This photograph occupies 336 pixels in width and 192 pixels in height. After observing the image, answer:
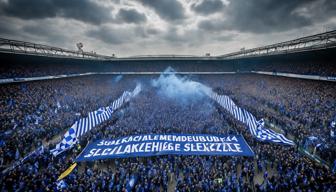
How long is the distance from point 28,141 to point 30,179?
20.8 feet

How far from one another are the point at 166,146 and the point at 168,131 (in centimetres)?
291

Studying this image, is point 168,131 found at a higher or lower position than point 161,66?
lower

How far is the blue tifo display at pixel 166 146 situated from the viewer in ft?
39.8

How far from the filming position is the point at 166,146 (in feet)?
42.7

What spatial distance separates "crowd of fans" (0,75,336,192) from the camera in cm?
972

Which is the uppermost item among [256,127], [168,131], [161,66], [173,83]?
[161,66]

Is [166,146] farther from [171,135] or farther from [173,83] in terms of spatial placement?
[173,83]

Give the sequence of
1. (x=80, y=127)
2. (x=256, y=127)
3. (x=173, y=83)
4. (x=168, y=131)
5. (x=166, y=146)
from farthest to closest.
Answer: (x=173, y=83)
(x=168, y=131)
(x=256, y=127)
(x=80, y=127)
(x=166, y=146)

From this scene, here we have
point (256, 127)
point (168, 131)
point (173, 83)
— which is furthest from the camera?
point (173, 83)

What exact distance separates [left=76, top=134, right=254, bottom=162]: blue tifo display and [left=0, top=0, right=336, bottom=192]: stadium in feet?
0.25

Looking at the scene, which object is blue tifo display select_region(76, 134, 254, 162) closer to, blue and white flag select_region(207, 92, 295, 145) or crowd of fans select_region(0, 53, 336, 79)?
blue and white flag select_region(207, 92, 295, 145)

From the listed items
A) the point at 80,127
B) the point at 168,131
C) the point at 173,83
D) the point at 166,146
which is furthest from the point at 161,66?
the point at 166,146

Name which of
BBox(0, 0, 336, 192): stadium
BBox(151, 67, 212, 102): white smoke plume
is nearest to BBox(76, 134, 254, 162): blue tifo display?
BBox(0, 0, 336, 192): stadium

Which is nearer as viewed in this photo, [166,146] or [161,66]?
[166,146]
